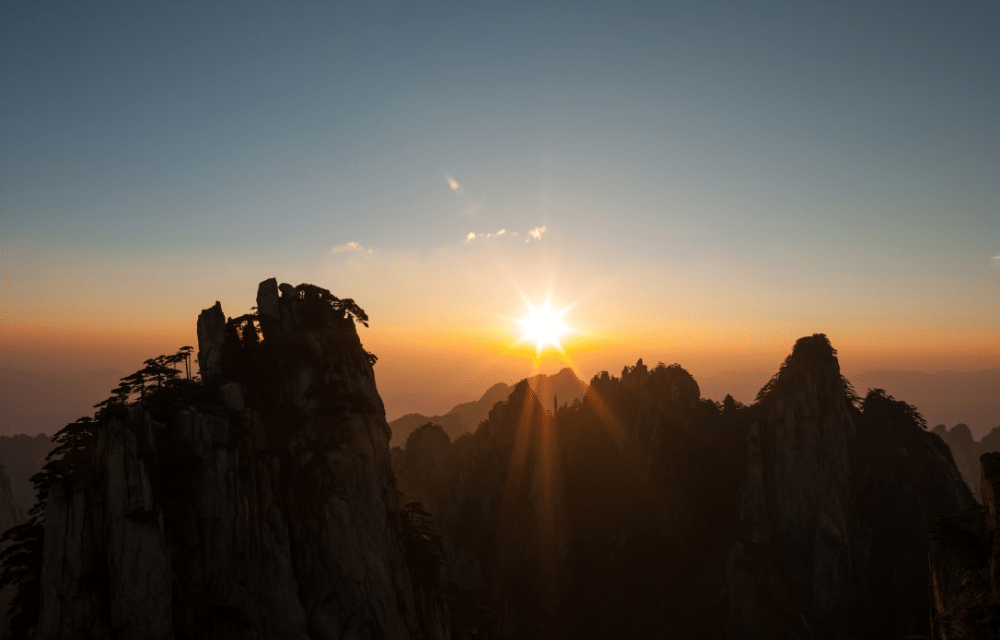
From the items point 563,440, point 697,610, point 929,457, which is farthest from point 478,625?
point 929,457

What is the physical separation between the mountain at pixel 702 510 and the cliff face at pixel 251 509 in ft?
82.4

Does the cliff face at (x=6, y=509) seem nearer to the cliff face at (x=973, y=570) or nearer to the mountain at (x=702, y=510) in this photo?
the mountain at (x=702, y=510)

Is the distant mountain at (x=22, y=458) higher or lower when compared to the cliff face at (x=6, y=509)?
higher

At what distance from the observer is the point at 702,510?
2793 inches

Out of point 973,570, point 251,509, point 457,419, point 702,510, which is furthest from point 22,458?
point 973,570

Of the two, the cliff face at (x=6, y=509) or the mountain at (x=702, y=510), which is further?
the cliff face at (x=6, y=509)

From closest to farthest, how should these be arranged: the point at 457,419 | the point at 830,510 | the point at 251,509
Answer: the point at 251,509 < the point at 830,510 < the point at 457,419

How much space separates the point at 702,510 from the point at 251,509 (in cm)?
5481

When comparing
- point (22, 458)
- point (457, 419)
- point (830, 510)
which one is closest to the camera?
point (830, 510)

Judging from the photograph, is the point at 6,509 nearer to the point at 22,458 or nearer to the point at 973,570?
the point at 22,458

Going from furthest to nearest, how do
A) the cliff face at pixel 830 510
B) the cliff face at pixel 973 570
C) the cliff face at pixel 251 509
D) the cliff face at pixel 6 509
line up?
the cliff face at pixel 6 509
the cliff face at pixel 830 510
the cliff face at pixel 973 570
the cliff face at pixel 251 509

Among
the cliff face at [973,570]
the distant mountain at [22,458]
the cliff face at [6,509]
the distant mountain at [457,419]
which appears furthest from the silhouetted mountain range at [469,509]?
the distant mountain at [457,419]

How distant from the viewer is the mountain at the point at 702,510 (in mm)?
61406

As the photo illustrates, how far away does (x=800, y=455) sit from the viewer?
66125 mm
